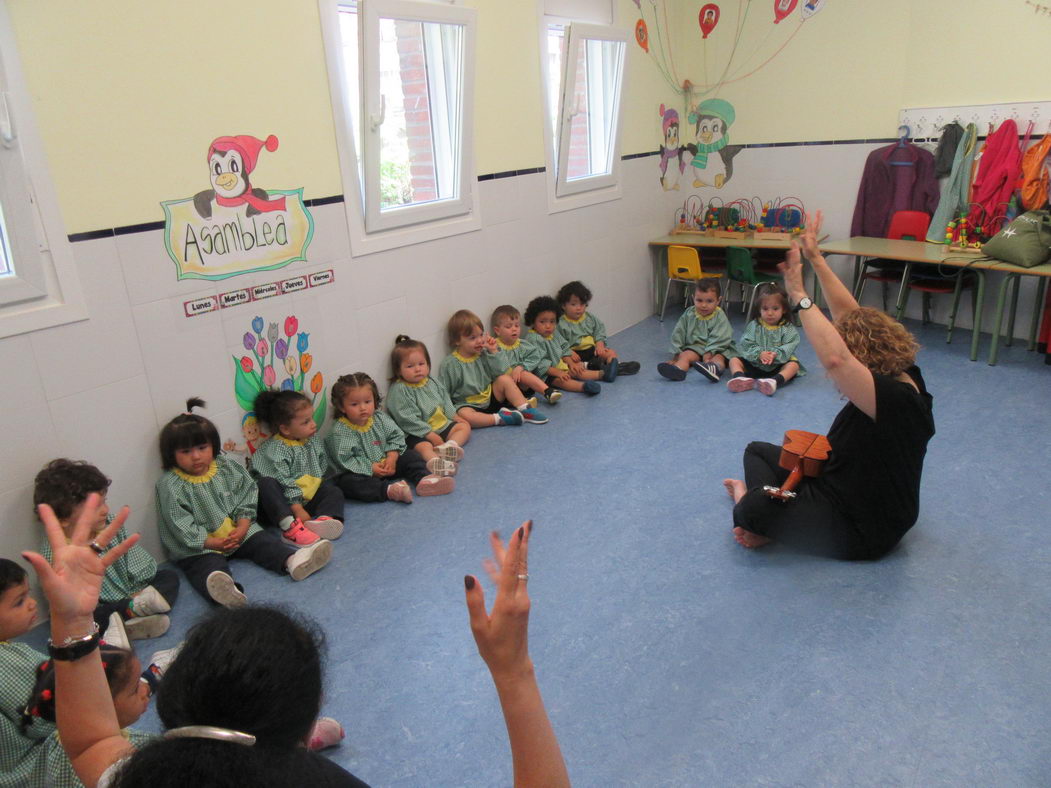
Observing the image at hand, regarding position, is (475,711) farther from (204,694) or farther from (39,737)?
(204,694)

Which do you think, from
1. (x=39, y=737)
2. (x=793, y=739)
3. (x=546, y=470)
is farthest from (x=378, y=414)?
(x=793, y=739)

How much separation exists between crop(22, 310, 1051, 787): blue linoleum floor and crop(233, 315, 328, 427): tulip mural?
2.14 ft

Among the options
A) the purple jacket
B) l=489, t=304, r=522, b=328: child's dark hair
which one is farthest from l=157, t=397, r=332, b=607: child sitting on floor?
the purple jacket

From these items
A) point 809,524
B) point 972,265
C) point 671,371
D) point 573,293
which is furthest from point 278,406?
Result: point 972,265

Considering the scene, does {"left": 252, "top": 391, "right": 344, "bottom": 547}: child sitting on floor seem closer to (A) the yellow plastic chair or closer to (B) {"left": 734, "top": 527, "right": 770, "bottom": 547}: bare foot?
(B) {"left": 734, "top": 527, "right": 770, "bottom": 547}: bare foot

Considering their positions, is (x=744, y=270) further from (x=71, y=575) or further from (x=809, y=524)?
(x=71, y=575)

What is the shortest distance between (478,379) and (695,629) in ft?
7.47

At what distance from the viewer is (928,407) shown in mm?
2561

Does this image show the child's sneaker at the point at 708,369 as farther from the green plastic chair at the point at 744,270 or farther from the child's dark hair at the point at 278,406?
the child's dark hair at the point at 278,406

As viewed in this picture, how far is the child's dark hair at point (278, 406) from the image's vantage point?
10.9 feet

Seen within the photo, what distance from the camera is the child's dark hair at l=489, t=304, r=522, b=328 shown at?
4.58 meters

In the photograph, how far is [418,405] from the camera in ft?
13.1

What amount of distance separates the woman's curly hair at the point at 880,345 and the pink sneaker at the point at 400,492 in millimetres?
1986

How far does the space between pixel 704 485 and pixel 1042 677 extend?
4.96 ft
